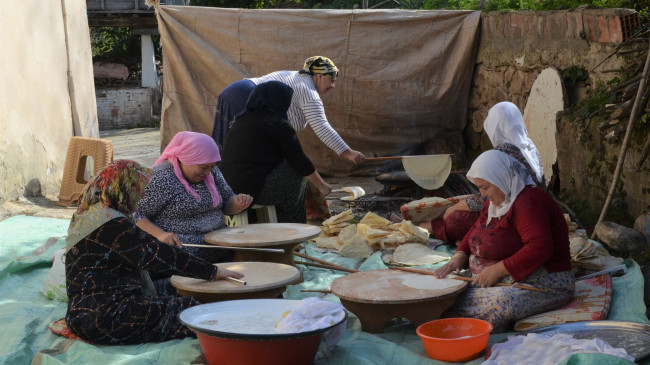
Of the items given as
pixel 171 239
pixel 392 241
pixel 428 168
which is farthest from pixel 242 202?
pixel 428 168

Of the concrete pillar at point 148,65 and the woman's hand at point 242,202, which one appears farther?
the concrete pillar at point 148,65

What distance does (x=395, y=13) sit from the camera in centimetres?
933

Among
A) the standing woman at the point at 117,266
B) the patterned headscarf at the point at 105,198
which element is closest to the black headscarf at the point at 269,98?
the standing woman at the point at 117,266

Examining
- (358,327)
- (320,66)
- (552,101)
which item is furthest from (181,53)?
(358,327)

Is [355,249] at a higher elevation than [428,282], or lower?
lower

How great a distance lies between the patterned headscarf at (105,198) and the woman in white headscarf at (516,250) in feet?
5.09

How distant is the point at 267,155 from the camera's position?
5316mm

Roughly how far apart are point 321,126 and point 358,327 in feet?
8.00

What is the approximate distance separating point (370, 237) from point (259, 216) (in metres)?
0.82

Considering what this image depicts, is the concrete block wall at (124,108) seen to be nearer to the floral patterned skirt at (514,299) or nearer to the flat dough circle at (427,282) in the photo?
the flat dough circle at (427,282)

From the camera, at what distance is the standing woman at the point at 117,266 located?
11.4 ft

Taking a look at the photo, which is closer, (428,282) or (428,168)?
(428,282)

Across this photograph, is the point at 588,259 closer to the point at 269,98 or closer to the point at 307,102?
the point at 269,98

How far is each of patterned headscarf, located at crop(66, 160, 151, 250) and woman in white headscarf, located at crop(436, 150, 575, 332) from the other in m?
1.55
